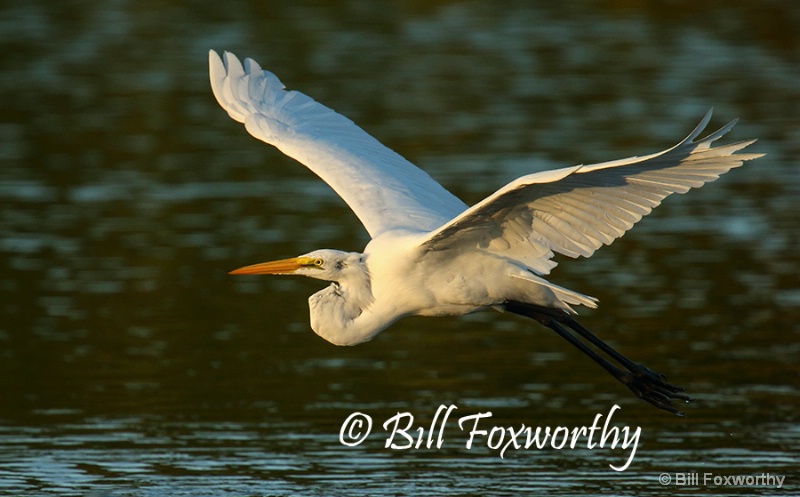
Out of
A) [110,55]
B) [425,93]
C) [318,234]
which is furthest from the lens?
[110,55]

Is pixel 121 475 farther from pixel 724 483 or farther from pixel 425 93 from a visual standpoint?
pixel 425 93

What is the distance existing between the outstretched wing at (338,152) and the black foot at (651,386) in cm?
150

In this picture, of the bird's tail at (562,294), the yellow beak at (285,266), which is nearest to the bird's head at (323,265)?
the yellow beak at (285,266)

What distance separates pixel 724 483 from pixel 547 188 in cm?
232

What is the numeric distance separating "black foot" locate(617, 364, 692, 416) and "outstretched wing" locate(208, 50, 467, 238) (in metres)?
1.50

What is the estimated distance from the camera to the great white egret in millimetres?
8062

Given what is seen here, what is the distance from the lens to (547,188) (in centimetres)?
816

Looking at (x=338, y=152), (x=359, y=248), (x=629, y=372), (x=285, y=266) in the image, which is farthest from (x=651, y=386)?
(x=359, y=248)

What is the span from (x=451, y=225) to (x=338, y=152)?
244cm

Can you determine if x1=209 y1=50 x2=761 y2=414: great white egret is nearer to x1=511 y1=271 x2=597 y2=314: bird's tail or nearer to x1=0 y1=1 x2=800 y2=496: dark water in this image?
x1=511 y1=271 x2=597 y2=314: bird's tail

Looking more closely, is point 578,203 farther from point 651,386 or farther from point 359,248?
point 359,248

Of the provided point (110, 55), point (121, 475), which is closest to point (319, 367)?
point (121, 475)

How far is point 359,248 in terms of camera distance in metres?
14.6

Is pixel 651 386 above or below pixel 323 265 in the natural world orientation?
below
